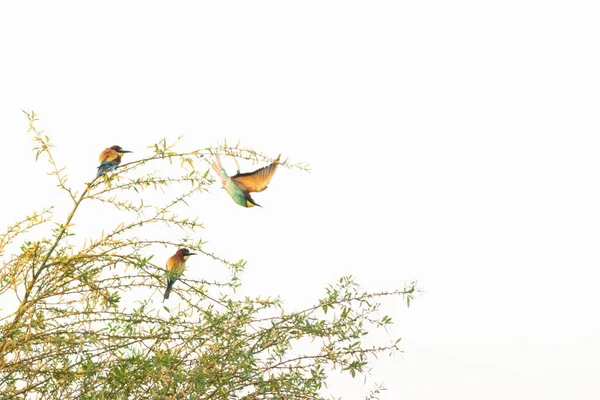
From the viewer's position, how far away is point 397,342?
404 centimetres

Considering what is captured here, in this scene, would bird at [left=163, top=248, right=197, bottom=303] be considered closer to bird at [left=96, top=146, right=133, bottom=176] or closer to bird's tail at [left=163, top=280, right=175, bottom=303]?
bird's tail at [left=163, top=280, right=175, bottom=303]

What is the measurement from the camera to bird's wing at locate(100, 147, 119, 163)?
4502 millimetres

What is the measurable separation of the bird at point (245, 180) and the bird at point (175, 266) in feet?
1.25

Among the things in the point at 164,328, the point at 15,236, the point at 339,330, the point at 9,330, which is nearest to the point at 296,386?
the point at 339,330

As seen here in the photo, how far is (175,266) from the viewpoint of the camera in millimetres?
4398

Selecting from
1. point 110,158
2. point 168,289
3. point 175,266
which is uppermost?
point 110,158

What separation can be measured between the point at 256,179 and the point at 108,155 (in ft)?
2.62

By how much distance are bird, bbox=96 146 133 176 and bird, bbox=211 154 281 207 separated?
0.54 m

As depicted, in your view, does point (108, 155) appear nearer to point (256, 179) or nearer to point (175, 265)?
point (175, 265)

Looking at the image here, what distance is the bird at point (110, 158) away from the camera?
4441mm

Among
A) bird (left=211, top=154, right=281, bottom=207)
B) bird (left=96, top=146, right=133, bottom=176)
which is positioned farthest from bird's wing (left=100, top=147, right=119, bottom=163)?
bird (left=211, top=154, right=281, bottom=207)

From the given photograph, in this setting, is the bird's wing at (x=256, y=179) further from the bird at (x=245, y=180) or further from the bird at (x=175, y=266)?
the bird at (x=175, y=266)

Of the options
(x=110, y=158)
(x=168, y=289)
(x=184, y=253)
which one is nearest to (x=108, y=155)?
(x=110, y=158)

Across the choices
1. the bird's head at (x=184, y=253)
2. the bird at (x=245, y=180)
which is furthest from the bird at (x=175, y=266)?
the bird at (x=245, y=180)
